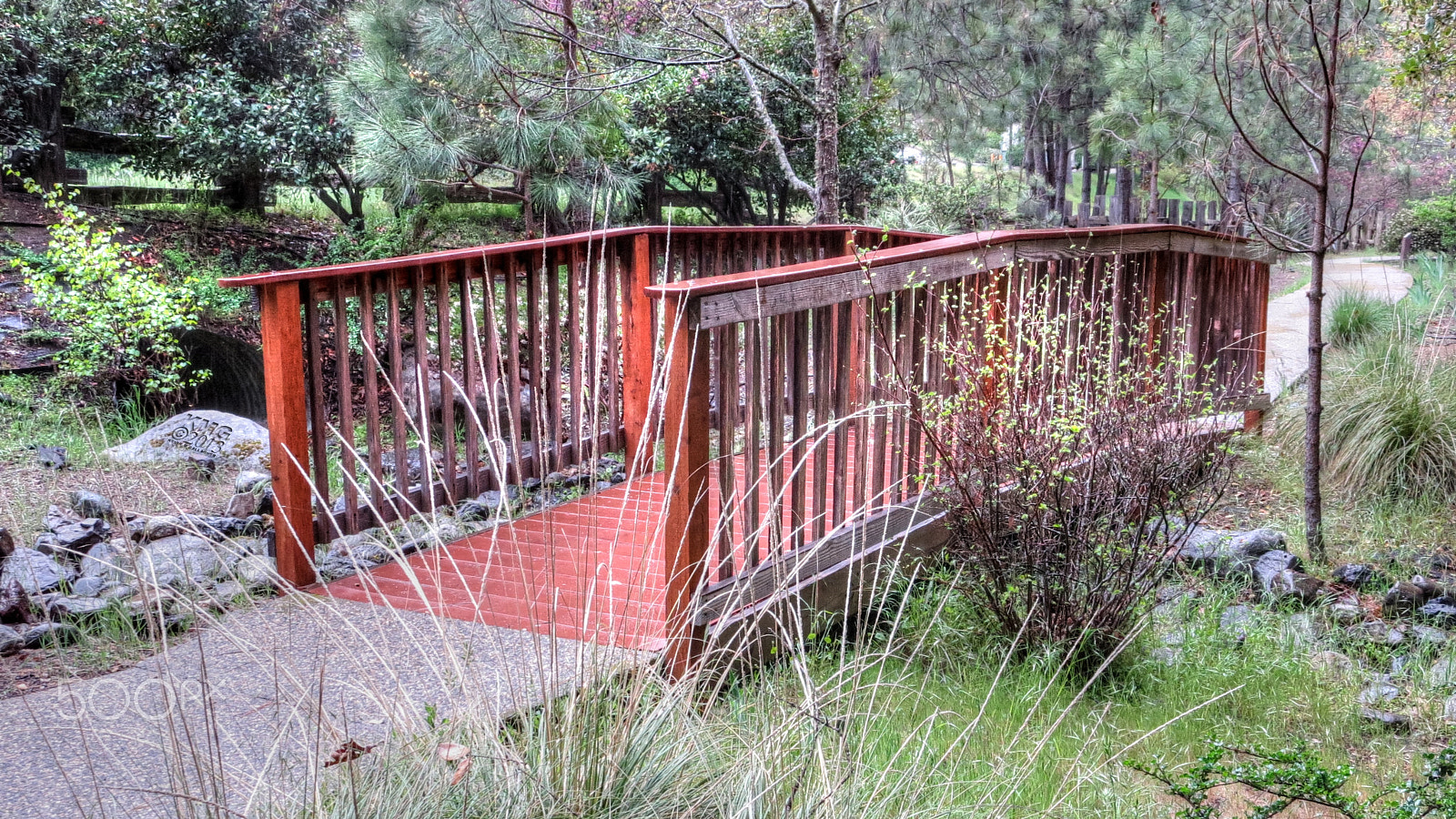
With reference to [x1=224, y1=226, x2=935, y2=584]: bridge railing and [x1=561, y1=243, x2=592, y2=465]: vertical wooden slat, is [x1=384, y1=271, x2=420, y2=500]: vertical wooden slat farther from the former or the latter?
[x1=561, y1=243, x2=592, y2=465]: vertical wooden slat

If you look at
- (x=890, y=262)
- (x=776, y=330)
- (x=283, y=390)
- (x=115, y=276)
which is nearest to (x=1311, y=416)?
(x=890, y=262)

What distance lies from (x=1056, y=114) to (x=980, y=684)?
16331 millimetres

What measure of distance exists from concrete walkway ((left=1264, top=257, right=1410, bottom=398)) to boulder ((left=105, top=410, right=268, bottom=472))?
5.46 meters

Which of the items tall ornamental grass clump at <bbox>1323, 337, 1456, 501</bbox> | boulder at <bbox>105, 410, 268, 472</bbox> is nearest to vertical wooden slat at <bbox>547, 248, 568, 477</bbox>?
boulder at <bbox>105, 410, 268, 472</bbox>

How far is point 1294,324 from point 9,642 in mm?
10747

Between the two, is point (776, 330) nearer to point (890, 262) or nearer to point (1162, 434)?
point (890, 262)

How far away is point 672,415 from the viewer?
9.32 feet

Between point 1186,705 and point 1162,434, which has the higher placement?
point 1162,434

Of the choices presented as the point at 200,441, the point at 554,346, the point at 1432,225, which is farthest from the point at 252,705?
the point at 1432,225

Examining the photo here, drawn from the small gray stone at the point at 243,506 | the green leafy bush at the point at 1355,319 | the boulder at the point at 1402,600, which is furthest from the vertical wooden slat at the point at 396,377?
the green leafy bush at the point at 1355,319

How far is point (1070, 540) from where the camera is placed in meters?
3.19

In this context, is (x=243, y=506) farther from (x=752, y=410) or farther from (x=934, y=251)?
(x=934, y=251)

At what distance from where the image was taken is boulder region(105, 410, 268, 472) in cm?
595

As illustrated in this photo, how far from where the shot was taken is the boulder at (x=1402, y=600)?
4.09 m
